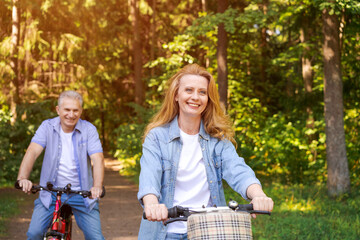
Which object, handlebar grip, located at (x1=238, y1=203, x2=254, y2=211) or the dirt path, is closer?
handlebar grip, located at (x1=238, y1=203, x2=254, y2=211)

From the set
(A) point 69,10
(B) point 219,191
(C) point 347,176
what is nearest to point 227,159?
(B) point 219,191

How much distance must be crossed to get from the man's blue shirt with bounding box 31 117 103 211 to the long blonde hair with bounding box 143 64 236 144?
5.47ft

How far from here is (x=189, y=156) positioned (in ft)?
11.5

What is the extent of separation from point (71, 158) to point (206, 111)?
1.97 meters

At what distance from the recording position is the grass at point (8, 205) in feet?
33.4

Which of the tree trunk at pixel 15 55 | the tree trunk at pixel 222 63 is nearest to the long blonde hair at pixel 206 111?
the tree trunk at pixel 222 63

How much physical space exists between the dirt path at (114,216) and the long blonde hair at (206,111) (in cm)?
602

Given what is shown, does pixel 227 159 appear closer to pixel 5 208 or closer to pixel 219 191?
pixel 219 191

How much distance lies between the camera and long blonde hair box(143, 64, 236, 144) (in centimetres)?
361

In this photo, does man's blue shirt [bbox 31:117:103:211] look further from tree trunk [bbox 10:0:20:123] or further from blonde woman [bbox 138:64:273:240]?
tree trunk [bbox 10:0:20:123]

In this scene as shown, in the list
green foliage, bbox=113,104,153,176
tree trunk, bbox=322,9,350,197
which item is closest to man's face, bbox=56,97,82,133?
tree trunk, bbox=322,9,350,197

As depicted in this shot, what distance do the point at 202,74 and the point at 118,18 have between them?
28.8 m

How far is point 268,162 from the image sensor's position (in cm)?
1495

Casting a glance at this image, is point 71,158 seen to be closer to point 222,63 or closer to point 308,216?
point 308,216
